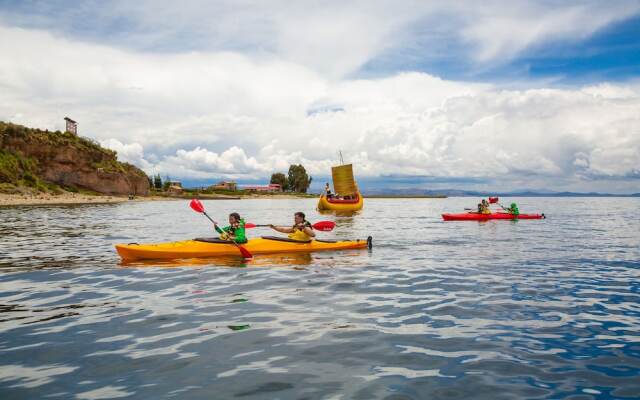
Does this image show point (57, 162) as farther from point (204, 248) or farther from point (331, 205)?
point (204, 248)

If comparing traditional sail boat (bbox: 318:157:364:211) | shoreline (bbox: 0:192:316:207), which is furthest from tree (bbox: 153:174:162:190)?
traditional sail boat (bbox: 318:157:364:211)

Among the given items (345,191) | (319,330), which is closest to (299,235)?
(319,330)

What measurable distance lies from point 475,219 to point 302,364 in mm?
32339

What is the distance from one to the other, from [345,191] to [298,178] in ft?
382

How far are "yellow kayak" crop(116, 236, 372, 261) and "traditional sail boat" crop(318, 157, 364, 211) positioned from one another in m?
40.5

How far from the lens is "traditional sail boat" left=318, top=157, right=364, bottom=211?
58406 millimetres

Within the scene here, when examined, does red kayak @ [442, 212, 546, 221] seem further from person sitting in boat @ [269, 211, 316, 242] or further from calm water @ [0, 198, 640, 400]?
person sitting in boat @ [269, 211, 316, 242]

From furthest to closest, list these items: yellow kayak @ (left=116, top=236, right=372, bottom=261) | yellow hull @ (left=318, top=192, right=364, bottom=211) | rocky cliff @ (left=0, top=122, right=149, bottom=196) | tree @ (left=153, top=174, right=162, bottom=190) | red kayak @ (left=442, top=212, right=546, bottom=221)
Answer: tree @ (left=153, top=174, right=162, bottom=190) → rocky cliff @ (left=0, top=122, right=149, bottom=196) → yellow hull @ (left=318, top=192, right=364, bottom=211) → red kayak @ (left=442, top=212, right=546, bottom=221) → yellow kayak @ (left=116, top=236, right=372, bottom=261)

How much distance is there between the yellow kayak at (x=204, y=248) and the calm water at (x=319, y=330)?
59 centimetres

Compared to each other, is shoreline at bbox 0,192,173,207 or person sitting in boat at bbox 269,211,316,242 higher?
shoreline at bbox 0,192,173,207

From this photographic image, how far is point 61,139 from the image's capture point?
8569 cm

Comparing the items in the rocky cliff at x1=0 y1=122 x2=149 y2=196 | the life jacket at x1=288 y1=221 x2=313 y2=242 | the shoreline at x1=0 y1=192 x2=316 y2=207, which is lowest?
the life jacket at x1=288 y1=221 x2=313 y2=242

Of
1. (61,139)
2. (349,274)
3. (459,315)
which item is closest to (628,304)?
(459,315)

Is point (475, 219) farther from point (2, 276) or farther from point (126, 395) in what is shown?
point (126, 395)
